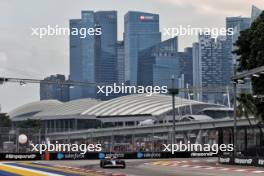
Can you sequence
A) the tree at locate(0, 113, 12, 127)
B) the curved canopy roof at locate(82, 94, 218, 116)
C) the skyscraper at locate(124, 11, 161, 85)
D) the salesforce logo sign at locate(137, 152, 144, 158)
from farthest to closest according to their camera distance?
the skyscraper at locate(124, 11, 161, 85) → the tree at locate(0, 113, 12, 127) → the curved canopy roof at locate(82, 94, 218, 116) → the salesforce logo sign at locate(137, 152, 144, 158)

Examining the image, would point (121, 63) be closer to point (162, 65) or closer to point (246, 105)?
point (162, 65)

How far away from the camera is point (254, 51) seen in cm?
4741

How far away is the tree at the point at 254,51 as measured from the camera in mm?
46188

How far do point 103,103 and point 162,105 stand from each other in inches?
856

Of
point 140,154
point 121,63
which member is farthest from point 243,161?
point 121,63

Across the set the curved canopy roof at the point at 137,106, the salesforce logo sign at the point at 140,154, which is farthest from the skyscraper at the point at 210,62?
the salesforce logo sign at the point at 140,154

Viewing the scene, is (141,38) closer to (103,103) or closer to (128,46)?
(128,46)

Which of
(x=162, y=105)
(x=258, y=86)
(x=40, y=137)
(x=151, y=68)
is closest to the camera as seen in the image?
(x=258, y=86)

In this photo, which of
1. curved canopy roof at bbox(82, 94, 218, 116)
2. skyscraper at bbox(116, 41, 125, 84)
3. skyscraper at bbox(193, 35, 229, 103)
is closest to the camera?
skyscraper at bbox(193, 35, 229, 103)

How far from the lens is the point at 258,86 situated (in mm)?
46281

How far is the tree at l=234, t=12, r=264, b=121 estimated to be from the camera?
4619cm

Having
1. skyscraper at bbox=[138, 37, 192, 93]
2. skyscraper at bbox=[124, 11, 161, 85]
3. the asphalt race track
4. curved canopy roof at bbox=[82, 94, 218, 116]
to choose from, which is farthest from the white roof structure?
the asphalt race track

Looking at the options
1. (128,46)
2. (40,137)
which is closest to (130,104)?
(128,46)

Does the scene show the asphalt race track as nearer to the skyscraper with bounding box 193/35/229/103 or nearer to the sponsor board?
the sponsor board
